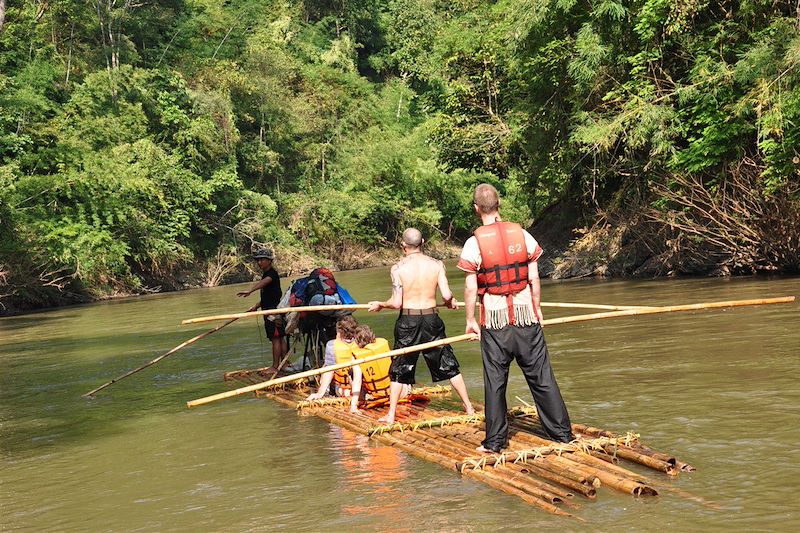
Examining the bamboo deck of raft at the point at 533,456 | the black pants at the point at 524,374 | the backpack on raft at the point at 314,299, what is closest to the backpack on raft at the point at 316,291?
the backpack on raft at the point at 314,299

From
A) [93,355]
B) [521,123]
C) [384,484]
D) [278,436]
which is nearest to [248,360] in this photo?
[93,355]

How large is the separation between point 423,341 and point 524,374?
1.82 m

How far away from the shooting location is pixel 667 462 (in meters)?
6.93

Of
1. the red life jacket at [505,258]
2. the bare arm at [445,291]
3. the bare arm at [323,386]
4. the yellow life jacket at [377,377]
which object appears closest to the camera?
the red life jacket at [505,258]

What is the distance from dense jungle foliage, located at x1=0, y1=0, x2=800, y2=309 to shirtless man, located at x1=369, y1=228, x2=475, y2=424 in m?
13.0

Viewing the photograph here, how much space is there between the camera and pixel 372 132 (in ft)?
201

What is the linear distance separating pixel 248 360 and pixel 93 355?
3.97 m

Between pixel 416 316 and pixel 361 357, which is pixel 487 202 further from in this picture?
pixel 361 357

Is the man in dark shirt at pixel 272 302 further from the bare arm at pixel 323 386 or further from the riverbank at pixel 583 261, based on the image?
the riverbank at pixel 583 261

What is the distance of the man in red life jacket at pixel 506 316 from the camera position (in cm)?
752

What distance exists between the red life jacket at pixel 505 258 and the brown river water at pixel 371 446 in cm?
147

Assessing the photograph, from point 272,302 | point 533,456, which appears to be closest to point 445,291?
point 533,456

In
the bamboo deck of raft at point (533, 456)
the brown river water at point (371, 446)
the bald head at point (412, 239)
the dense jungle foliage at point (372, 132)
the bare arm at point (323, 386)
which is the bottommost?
the brown river water at point (371, 446)

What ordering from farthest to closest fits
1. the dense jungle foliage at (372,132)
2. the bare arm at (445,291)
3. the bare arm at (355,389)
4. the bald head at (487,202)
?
the dense jungle foliage at (372,132)
the bare arm at (355,389)
the bare arm at (445,291)
the bald head at (487,202)
